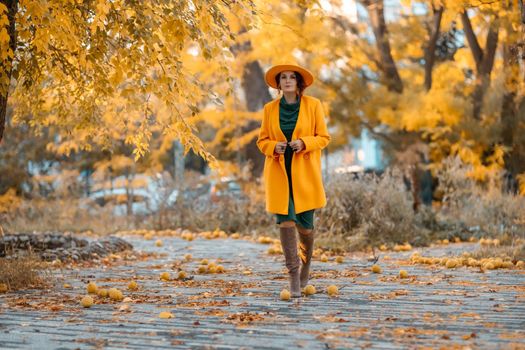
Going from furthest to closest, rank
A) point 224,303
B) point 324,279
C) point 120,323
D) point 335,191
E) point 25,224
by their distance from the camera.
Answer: point 25,224 < point 335,191 < point 324,279 < point 224,303 < point 120,323

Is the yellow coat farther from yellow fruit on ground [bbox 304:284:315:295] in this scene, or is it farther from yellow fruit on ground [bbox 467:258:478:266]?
yellow fruit on ground [bbox 467:258:478:266]

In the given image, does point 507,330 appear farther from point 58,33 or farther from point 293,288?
point 58,33

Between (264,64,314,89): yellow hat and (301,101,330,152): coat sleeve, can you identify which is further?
(264,64,314,89): yellow hat

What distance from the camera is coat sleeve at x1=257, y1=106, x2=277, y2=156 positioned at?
224 inches

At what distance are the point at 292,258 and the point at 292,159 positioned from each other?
712 mm

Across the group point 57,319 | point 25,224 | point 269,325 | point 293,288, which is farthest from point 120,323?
point 25,224

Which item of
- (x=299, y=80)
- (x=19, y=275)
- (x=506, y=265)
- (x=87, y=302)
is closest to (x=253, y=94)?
(x=506, y=265)

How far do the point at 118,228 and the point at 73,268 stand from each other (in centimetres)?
653

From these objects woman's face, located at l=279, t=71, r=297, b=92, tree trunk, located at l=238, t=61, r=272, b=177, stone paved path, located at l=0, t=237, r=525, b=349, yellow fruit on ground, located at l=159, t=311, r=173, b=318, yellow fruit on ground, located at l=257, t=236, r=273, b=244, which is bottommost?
stone paved path, located at l=0, t=237, r=525, b=349

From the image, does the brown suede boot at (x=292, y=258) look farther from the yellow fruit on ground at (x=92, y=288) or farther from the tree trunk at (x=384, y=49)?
the tree trunk at (x=384, y=49)

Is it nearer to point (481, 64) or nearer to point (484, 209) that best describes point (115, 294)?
point (484, 209)

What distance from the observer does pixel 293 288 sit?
575 centimetres

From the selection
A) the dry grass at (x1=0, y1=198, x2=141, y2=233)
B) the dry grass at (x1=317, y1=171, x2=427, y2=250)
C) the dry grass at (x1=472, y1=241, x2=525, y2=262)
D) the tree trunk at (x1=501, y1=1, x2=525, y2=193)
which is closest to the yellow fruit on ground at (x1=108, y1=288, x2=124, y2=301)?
the dry grass at (x1=472, y1=241, x2=525, y2=262)

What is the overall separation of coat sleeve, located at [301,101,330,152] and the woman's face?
0.76 feet
